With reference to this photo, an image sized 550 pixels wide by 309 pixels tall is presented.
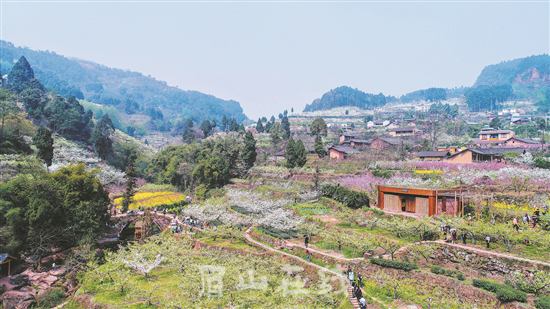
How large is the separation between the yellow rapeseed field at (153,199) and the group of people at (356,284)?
96.2ft

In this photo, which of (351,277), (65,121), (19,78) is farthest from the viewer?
(19,78)

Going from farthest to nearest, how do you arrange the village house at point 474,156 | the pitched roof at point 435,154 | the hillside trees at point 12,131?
the pitched roof at point 435,154 → the village house at point 474,156 → the hillside trees at point 12,131

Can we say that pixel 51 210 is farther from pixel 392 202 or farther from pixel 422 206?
pixel 422 206

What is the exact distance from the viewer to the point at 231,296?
1661cm

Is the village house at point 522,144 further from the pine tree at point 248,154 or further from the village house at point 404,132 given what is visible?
the pine tree at point 248,154

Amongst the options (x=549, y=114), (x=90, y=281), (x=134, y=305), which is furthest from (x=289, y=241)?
(x=549, y=114)

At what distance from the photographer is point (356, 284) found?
21.2 m

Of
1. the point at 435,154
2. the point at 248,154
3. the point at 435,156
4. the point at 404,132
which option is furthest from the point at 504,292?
the point at 404,132

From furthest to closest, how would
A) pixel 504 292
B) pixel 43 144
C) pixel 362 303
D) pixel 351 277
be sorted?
pixel 43 144 < pixel 351 277 < pixel 362 303 < pixel 504 292

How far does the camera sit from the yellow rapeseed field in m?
46.0

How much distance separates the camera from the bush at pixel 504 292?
17045 millimetres

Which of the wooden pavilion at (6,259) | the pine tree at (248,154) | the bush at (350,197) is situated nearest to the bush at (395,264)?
the bush at (350,197)

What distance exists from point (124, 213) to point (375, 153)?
1569 inches

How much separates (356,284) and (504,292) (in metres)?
7.35
